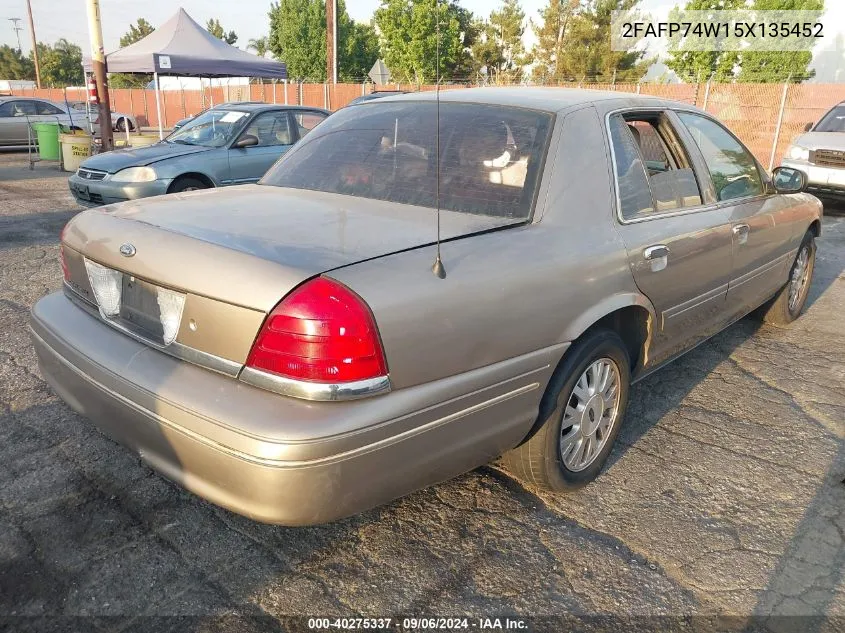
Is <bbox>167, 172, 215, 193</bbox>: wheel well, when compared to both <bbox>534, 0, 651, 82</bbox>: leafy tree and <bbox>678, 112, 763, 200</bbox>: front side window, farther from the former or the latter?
<bbox>534, 0, 651, 82</bbox>: leafy tree

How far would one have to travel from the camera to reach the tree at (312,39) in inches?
2138

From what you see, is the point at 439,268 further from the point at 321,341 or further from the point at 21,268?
the point at 21,268

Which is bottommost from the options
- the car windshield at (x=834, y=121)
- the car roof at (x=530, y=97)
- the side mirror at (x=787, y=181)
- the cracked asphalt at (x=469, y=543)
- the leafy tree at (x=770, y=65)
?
the cracked asphalt at (x=469, y=543)

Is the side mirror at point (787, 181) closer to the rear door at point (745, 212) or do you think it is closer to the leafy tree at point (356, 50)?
the rear door at point (745, 212)

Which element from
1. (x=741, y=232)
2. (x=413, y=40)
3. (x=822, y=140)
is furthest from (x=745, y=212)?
(x=413, y=40)

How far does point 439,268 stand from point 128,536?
Answer: 154cm

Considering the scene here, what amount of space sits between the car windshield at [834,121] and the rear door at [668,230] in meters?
9.59

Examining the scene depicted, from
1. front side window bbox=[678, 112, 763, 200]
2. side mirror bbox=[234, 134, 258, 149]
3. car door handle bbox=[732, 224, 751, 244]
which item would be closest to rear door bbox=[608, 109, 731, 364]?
car door handle bbox=[732, 224, 751, 244]

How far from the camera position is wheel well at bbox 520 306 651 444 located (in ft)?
8.20

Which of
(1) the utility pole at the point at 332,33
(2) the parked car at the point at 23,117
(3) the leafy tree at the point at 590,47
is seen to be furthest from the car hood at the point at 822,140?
(3) the leafy tree at the point at 590,47

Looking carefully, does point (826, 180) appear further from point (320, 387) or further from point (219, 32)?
point (219, 32)

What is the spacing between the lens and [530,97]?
9.74 feet

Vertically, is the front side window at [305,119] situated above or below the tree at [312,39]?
below

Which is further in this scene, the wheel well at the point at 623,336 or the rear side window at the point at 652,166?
the rear side window at the point at 652,166
